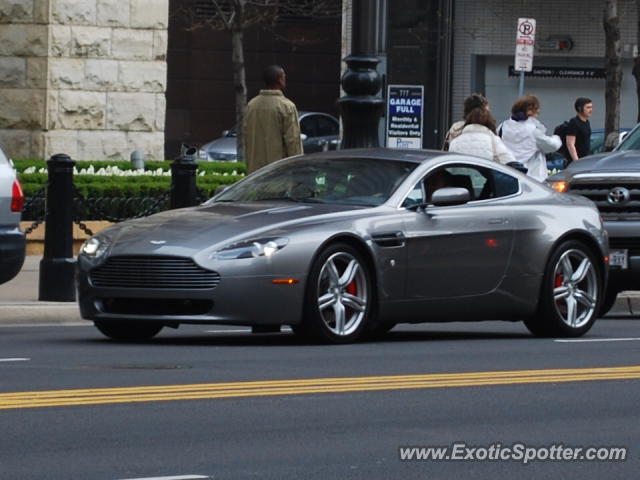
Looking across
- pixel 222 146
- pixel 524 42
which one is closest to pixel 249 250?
pixel 524 42

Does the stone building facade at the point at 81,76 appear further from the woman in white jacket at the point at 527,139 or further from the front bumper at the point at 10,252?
the front bumper at the point at 10,252

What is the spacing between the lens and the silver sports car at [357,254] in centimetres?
1236

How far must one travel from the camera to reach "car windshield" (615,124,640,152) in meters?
17.4

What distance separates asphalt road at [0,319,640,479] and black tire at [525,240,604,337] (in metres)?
0.75

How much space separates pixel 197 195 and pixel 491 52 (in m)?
24.7

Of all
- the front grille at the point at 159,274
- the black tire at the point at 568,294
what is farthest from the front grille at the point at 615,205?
the front grille at the point at 159,274

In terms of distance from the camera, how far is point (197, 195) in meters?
18.5

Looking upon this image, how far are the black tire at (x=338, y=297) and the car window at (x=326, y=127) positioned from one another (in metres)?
28.9

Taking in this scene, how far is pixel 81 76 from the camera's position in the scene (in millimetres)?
23188

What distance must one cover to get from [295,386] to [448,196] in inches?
138

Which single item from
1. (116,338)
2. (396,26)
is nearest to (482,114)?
(116,338)

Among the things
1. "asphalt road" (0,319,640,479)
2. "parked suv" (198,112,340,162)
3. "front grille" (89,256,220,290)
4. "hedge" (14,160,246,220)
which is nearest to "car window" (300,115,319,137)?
"parked suv" (198,112,340,162)

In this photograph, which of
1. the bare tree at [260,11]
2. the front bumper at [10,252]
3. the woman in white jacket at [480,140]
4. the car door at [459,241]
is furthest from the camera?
the bare tree at [260,11]

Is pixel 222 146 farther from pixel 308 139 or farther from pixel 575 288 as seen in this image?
pixel 575 288
